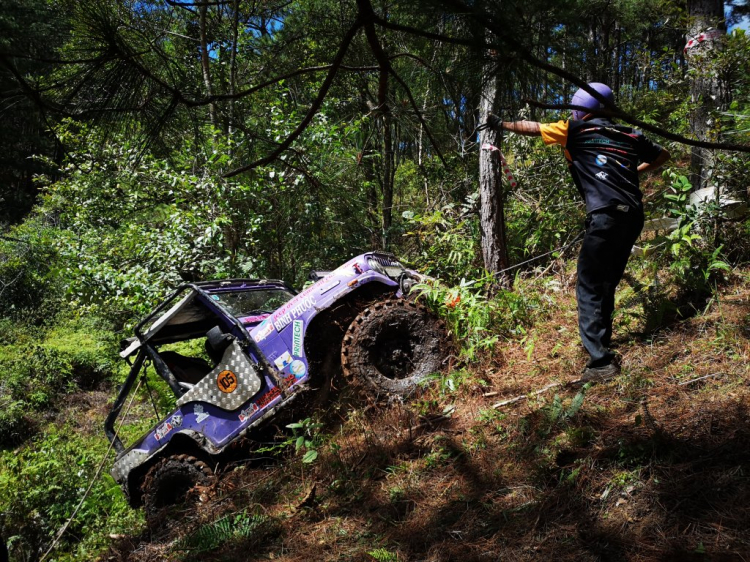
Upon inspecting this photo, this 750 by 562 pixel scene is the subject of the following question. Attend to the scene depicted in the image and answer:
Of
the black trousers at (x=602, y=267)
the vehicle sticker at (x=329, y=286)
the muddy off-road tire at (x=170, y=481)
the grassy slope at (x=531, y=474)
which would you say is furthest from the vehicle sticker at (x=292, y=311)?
the black trousers at (x=602, y=267)

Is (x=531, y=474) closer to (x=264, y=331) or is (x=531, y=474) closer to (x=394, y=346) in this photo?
(x=394, y=346)

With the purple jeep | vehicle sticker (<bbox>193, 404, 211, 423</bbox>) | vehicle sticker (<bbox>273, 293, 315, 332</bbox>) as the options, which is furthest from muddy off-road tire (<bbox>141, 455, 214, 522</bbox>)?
vehicle sticker (<bbox>273, 293, 315, 332</bbox>)

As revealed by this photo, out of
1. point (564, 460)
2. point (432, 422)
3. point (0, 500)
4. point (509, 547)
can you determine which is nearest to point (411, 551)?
point (509, 547)

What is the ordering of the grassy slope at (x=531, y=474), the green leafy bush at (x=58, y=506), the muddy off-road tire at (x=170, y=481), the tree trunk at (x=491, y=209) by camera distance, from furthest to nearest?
the tree trunk at (x=491, y=209), the green leafy bush at (x=58, y=506), the muddy off-road tire at (x=170, y=481), the grassy slope at (x=531, y=474)

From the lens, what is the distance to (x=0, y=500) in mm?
5688

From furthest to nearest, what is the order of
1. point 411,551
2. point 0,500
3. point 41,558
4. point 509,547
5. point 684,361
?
point 0,500 < point 41,558 < point 684,361 < point 411,551 < point 509,547

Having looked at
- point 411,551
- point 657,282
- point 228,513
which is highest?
point 657,282

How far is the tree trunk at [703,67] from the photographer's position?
5.36m

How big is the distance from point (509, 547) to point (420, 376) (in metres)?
2.06

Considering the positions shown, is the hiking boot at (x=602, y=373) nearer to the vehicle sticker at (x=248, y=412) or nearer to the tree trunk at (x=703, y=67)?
the vehicle sticker at (x=248, y=412)

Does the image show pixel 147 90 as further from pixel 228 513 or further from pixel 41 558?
pixel 41 558

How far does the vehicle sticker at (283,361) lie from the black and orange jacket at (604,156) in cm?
273

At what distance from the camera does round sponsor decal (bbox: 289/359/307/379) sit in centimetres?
436

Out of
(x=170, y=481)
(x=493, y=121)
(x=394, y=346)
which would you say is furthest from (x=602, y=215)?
(x=170, y=481)
